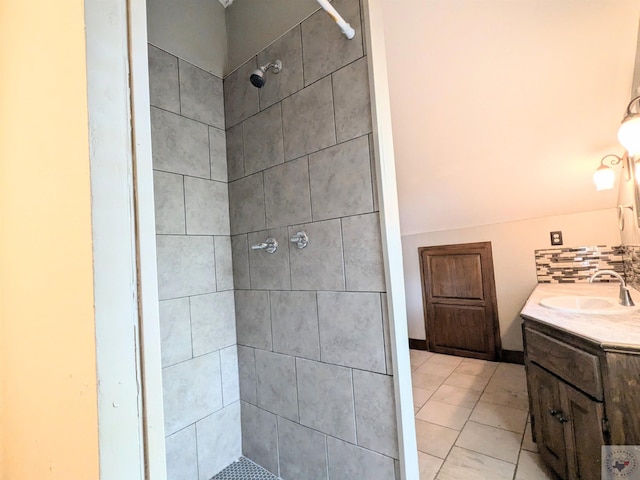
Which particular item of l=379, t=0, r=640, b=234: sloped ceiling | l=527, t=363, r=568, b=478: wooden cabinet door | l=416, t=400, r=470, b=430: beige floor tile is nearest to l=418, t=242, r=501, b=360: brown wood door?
l=379, t=0, r=640, b=234: sloped ceiling

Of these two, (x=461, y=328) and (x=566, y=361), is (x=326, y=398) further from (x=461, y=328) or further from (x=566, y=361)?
(x=461, y=328)

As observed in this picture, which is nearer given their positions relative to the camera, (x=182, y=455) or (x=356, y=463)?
(x=356, y=463)

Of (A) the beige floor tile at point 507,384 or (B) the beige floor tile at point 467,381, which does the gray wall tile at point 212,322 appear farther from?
(A) the beige floor tile at point 507,384

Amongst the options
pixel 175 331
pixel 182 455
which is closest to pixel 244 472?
pixel 182 455

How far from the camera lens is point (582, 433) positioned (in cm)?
121

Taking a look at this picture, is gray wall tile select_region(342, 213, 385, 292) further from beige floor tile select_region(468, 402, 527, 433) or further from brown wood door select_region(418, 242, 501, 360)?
brown wood door select_region(418, 242, 501, 360)

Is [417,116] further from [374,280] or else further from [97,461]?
[97,461]

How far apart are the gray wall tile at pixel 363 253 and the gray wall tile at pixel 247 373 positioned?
29.9 inches

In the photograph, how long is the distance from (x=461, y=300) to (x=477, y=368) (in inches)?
28.9

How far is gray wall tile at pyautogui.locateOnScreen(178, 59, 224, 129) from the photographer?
4.89ft

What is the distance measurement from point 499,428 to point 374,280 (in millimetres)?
1702

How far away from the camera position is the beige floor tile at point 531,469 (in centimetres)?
149

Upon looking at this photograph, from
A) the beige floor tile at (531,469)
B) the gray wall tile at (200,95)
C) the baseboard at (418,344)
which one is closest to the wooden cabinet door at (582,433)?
the beige floor tile at (531,469)

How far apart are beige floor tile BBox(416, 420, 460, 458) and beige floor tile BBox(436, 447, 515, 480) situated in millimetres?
66
